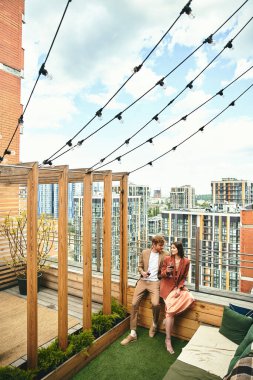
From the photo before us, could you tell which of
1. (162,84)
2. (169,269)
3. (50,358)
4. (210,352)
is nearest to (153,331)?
(169,269)

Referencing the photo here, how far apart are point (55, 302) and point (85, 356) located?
5.73 ft

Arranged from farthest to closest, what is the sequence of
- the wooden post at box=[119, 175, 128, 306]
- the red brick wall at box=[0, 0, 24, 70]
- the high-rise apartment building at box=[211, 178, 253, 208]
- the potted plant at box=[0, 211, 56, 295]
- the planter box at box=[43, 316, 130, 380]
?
the high-rise apartment building at box=[211, 178, 253, 208]
the red brick wall at box=[0, 0, 24, 70]
the potted plant at box=[0, 211, 56, 295]
the wooden post at box=[119, 175, 128, 306]
the planter box at box=[43, 316, 130, 380]

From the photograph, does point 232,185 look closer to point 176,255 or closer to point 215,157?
point 215,157

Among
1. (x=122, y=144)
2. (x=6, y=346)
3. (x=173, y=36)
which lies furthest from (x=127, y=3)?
(x=6, y=346)

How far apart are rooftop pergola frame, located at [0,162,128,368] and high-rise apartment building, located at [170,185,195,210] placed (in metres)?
63.8

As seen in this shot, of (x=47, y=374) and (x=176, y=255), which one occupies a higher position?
(x=176, y=255)

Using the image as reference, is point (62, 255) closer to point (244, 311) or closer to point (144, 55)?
point (244, 311)

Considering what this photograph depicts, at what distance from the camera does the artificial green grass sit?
3041mm

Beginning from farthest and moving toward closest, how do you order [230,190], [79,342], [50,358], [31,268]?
[230,190], [79,342], [50,358], [31,268]

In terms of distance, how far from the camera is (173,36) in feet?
9.17

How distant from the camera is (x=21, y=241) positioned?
17.2 ft

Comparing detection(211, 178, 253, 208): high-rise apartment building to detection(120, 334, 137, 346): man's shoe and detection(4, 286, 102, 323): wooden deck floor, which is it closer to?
detection(4, 286, 102, 323): wooden deck floor

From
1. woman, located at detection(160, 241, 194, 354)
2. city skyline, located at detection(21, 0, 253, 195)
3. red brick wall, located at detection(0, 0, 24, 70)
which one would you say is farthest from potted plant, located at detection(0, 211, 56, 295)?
red brick wall, located at detection(0, 0, 24, 70)

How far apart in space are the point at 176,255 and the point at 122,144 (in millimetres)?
1867
